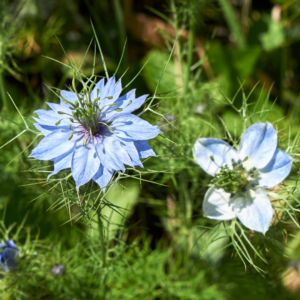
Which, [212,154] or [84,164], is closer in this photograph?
[84,164]

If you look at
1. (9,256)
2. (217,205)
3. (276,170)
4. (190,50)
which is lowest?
(9,256)

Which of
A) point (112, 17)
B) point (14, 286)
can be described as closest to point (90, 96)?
point (14, 286)

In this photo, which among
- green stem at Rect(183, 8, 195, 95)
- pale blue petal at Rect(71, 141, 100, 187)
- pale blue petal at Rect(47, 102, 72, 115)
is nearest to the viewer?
pale blue petal at Rect(71, 141, 100, 187)

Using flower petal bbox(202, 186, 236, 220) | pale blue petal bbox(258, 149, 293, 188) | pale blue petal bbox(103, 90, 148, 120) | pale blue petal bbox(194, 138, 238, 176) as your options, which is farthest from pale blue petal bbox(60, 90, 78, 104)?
pale blue petal bbox(258, 149, 293, 188)

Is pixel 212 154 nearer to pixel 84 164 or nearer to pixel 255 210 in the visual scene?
pixel 255 210

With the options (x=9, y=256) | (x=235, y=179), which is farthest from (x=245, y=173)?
(x=9, y=256)

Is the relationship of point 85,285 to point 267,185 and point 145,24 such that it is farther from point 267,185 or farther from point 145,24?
point 145,24

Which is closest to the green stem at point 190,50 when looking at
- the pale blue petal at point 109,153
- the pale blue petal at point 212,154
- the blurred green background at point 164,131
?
the blurred green background at point 164,131

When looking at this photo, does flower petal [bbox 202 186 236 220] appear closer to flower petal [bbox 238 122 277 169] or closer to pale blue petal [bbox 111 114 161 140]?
flower petal [bbox 238 122 277 169]
